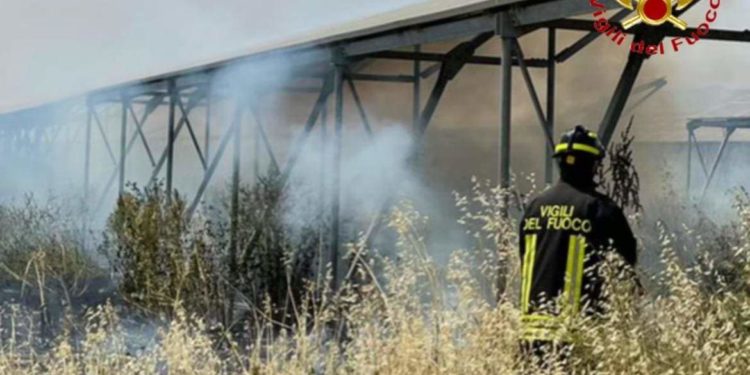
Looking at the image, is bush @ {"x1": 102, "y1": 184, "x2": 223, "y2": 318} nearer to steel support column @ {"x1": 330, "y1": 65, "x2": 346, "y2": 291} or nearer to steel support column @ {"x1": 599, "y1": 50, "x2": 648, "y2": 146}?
steel support column @ {"x1": 330, "y1": 65, "x2": 346, "y2": 291}

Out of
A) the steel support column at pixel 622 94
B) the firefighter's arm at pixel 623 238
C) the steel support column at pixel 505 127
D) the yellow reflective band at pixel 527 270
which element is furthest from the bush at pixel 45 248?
the firefighter's arm at pixel 623 238

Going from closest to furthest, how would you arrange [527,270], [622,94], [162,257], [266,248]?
1. [527,270]
2. [622,94]
3. [162,257]
4. [266,248]

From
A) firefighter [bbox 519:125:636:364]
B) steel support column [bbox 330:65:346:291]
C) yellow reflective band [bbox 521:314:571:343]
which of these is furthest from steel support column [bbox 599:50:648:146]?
steel support column [bbox 330:65:346:291]

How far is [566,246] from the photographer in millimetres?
→ 4414

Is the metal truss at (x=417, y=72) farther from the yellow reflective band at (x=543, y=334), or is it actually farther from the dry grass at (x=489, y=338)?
the yellow reflective band at (x=543, y=334)

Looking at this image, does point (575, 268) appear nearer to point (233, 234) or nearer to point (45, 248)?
point (233, 234)

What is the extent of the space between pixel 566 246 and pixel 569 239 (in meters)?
0.03

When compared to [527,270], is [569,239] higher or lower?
higher

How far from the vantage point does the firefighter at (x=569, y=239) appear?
4258mm

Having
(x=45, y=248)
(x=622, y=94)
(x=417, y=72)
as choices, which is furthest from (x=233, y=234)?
(x=622, y=94)

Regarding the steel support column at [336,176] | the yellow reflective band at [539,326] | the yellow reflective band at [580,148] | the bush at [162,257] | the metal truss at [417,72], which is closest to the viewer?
the yellow reflective band at [539,326]

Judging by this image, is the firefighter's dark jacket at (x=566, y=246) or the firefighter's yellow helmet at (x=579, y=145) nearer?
the firefighter's dark jacket at (x=566, y=246)

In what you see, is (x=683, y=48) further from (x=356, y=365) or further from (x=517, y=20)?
(x=356, y=365)

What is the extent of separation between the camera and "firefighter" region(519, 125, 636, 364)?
4258mm
